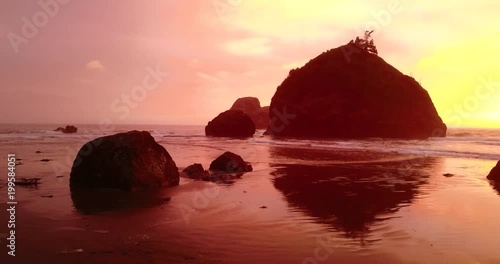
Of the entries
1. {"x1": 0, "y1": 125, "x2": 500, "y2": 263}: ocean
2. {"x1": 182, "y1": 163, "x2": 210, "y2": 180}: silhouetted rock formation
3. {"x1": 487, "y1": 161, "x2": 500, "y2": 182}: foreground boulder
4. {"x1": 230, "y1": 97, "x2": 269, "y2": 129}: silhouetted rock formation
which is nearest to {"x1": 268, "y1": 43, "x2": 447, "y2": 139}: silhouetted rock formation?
{"x1": 487, "y1": 161, "x2": 500, "y2": 182}: foreground boulder

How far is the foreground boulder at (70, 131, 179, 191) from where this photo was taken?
37.2 ft

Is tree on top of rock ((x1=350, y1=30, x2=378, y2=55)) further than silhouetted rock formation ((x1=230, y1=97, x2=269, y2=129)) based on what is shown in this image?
No

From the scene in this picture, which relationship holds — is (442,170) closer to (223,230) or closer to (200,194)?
(200,194)

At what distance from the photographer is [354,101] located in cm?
6347

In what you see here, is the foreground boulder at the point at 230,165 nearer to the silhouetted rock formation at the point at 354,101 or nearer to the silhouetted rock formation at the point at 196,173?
the silhouetted rock formation at the point at 196,173

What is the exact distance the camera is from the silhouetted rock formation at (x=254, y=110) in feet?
425

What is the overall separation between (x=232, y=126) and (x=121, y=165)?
184 feet

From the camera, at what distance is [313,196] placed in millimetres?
11109

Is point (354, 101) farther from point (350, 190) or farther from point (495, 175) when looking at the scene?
point (350, 190)

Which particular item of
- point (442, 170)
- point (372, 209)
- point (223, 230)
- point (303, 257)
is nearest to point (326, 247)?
point (303, 257)

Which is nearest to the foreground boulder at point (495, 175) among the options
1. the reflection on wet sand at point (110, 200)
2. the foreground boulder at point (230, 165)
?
the foreground boulder at point (230, 165)

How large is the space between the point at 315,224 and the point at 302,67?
2616 inches

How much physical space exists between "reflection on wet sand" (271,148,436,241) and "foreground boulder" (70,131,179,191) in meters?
4.31

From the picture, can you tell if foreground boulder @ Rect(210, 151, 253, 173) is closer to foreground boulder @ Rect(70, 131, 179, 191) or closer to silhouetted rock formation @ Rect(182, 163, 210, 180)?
silhouetted rock formation @ Rect(182, 163, 210, 180)
